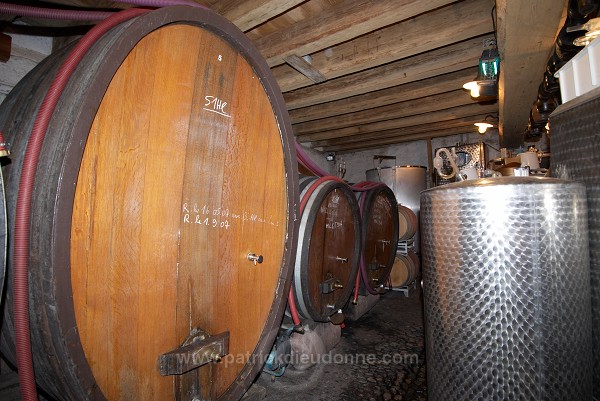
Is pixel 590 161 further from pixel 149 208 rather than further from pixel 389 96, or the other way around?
pixel 389 96

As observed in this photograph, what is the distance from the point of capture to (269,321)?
1.67 meters

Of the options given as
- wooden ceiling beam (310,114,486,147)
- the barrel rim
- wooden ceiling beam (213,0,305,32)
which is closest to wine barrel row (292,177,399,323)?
the barrel rim

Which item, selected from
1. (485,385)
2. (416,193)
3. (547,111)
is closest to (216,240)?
(485,385)

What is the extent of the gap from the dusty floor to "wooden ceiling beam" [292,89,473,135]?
3568 millimetres

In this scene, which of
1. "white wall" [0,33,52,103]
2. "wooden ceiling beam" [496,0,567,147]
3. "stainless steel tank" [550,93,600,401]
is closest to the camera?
"stainless steel tank" [550,93,600,401]

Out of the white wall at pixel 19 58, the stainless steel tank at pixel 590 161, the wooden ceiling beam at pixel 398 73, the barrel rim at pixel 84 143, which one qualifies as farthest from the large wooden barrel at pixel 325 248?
the white wall at pixel 19 58

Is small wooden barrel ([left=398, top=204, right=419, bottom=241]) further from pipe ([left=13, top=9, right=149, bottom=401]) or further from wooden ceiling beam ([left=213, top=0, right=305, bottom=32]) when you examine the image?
pipe ([left=13, top=9, right=149, bottom=401])

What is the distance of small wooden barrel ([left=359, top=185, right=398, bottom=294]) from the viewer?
3.73m

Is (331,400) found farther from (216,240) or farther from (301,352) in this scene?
(216,240)

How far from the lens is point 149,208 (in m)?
1.10

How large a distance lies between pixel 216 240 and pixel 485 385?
1.34m

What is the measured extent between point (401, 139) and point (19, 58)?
24.0ft

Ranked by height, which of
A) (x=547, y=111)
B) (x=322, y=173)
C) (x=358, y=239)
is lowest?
(x=358, y=239)

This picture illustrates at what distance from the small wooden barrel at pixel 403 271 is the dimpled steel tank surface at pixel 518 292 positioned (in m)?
3.84
